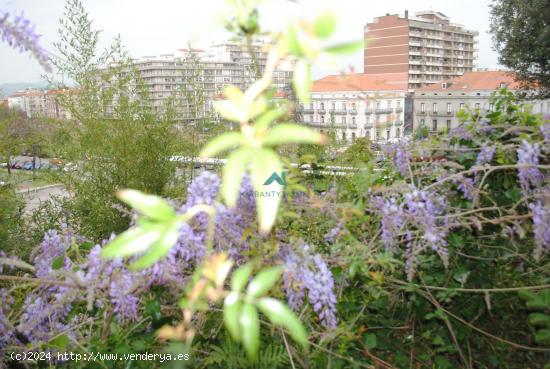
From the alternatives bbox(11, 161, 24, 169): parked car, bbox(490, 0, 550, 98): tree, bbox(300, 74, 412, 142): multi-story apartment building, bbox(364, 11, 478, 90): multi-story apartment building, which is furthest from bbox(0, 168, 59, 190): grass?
bbox(364, 11, 478, 90): multi-story apartment building

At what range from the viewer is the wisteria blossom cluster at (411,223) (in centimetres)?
75

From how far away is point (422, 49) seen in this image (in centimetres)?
3184

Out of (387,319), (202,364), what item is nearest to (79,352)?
(202,364)

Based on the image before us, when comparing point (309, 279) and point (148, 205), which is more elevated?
point (148, 205)

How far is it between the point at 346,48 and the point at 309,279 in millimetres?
420

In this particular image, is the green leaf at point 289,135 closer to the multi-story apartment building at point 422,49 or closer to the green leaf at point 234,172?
the green leaf at point 234,172

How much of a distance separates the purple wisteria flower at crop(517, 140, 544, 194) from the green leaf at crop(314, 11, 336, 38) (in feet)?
2.23

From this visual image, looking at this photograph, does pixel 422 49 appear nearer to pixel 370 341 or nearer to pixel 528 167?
pixel 528 167

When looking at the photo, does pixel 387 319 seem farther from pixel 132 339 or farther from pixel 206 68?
pixel 206 68

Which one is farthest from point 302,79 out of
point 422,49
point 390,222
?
point 422,49

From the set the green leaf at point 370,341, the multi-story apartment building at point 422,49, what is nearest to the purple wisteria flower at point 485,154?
the green leaf at point 370,341

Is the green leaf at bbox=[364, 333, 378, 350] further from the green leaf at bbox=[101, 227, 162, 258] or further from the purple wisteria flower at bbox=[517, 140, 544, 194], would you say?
the green leaf at bbox=[101, 227, 162, 258]

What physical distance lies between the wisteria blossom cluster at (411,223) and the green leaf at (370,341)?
12cm

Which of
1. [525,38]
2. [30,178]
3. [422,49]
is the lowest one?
[30,178]
